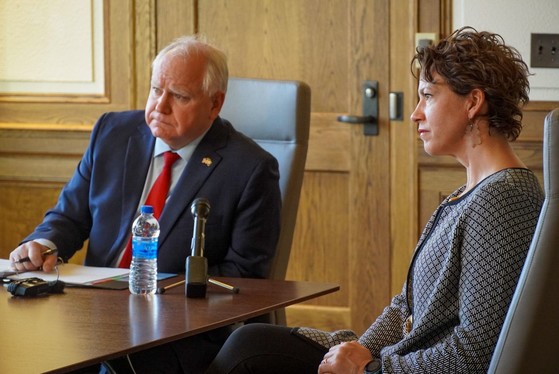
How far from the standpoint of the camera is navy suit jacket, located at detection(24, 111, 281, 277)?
2.62m

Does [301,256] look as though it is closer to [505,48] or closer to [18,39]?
[18,39]

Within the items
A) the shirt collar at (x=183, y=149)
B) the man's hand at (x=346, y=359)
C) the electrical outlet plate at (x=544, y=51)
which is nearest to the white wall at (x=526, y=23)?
the electrical outlet plate at (x=544, y=51)

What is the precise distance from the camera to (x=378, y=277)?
13.5 ft

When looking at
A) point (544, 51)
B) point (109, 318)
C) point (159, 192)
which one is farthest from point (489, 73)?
point (544, 51)

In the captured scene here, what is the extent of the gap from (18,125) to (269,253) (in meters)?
2.31

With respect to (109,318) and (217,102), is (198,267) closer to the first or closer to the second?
(109,318)

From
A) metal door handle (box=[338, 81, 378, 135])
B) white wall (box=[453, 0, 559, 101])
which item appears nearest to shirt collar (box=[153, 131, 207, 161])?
metal door handle (box=[338, 81, 378, 135])

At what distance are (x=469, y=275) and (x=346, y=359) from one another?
1.03 feet

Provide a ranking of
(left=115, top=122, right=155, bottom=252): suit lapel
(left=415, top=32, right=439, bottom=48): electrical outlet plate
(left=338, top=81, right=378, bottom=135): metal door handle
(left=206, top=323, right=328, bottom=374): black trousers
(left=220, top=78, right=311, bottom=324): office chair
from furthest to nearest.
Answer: (left=338, top=81, right=378, bottom=135): metal door handle < (left=415, top=32, right=439, bottom=48): electrical outlet plate < (left=220, top=78, right=311, bottom=324): office chair < (left=115, top=122, right=155, bottom=252): suit lapel < (left=206, top=323, right=328, bottom=374): black trousers

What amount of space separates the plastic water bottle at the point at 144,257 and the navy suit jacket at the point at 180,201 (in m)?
0.16

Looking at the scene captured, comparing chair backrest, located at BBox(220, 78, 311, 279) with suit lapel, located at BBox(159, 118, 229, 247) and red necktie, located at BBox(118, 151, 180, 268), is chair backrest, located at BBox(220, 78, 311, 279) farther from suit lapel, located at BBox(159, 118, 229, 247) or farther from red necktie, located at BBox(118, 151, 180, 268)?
red necktie, located at BBox(118, 151, 180, 268)

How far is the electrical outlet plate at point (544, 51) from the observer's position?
381 cm

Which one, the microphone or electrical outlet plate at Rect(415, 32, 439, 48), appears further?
electrical outlet plate at Rect(415, 32, 439, 48)

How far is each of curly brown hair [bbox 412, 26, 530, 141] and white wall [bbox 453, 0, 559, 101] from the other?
1.90m
